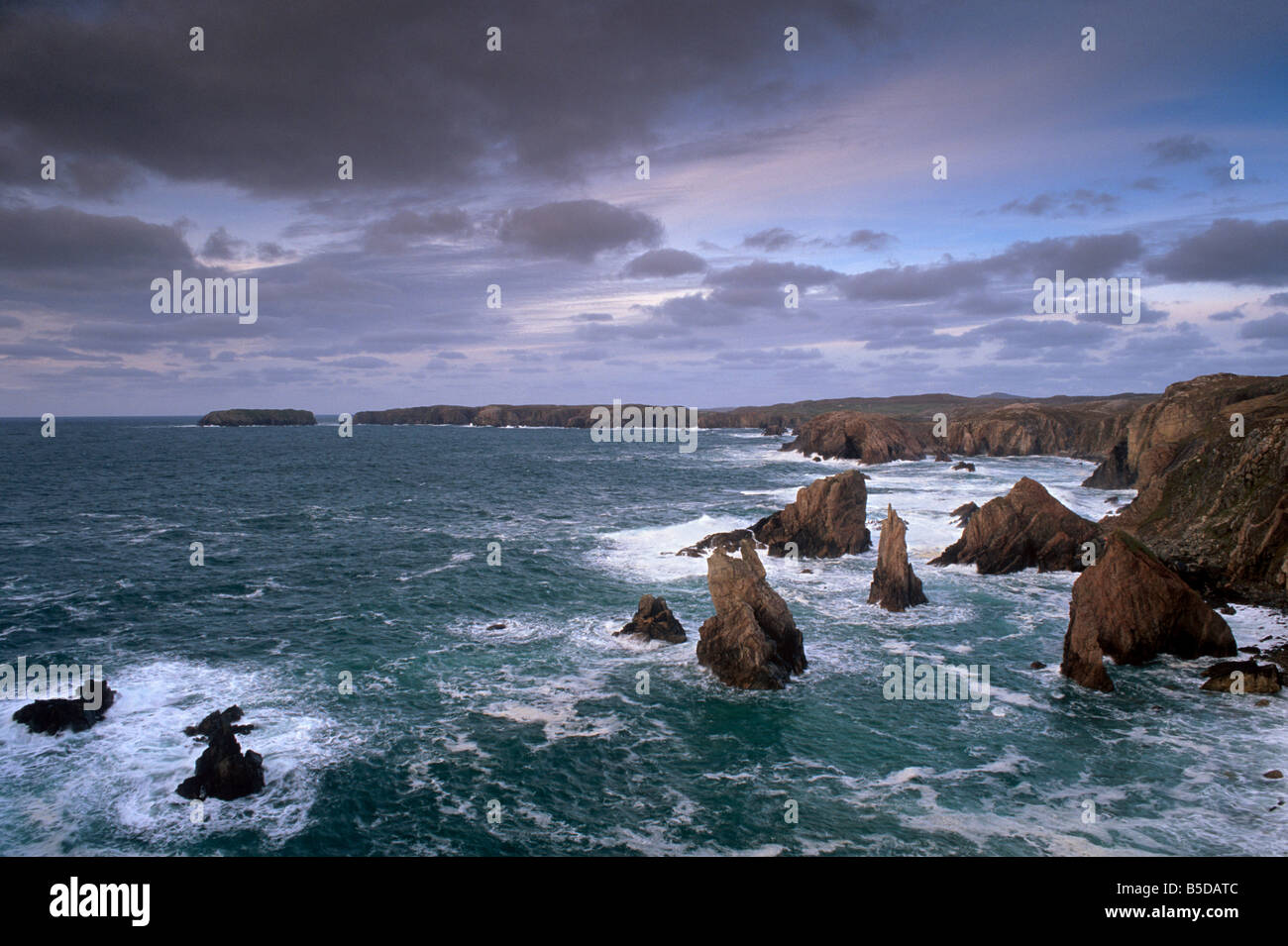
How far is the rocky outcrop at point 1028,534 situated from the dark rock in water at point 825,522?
966 centimetres

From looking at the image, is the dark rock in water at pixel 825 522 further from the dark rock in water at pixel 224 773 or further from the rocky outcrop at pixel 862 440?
the rocky outcrop at pixel 862 440

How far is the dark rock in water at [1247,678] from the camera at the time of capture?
29688 millimetres

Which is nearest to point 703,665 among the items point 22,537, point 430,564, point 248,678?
point 248,678

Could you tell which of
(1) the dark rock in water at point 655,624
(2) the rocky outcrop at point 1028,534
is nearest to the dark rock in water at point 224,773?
(1) the dark rock in water at point 655,624

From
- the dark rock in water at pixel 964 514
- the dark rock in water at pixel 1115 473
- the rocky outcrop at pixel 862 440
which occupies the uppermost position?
the rocky outcrop at pixel 862 440

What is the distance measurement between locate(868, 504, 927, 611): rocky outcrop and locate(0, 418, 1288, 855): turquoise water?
4.27 ft

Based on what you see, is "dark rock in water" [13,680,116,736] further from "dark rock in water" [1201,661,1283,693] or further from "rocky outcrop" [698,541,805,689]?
"dark rock in water" [1201,661,1283,693]

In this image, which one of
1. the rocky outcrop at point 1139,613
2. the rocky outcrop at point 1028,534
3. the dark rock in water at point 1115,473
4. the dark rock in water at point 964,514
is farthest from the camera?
the dark rock in water at point 1115,473

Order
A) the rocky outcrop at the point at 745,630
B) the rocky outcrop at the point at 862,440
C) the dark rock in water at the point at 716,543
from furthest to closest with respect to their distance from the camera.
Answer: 1. the rocky outcrop at the point at 862,440
2. the dark rock in water at the point at 716,543
3. the rocky outcrop at the point at 745,630

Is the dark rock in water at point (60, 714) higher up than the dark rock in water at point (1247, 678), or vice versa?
the dark rock in water at point (1247, 678)

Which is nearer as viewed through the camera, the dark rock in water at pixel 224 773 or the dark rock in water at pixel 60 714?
the dark rock in water at pixel 224 773

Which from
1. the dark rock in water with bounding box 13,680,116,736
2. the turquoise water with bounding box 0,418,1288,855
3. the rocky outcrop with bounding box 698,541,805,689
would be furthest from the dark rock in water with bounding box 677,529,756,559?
the dark rock in water with bounding box 13,680,116,736

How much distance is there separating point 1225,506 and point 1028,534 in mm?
11627

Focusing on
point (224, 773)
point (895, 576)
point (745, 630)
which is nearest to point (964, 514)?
point (895, 576)
